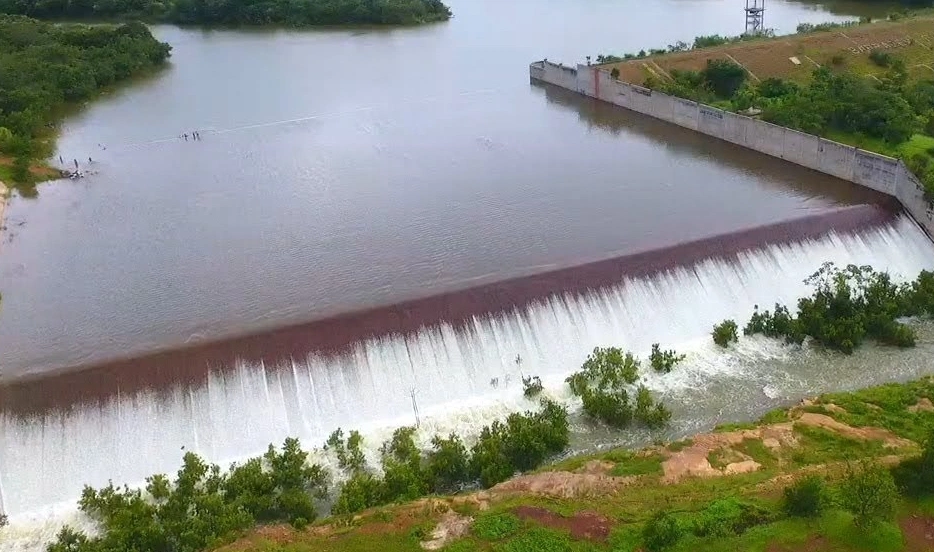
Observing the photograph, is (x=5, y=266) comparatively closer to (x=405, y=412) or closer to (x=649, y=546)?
(x=405, y=412)

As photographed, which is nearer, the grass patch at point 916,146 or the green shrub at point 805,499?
the green shrub at point 805,499

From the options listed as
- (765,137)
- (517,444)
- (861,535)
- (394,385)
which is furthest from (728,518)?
(765,137)

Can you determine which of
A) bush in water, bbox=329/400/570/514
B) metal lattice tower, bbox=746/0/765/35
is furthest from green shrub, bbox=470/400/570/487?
metal lattice tower, bbox=746/0/765/35

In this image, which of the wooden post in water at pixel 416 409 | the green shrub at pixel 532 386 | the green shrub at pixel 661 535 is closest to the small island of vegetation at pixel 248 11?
the green shrub at pixel 532 386

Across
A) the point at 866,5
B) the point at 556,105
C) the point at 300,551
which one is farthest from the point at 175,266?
the point at 866,5

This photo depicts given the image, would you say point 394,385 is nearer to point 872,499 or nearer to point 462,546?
point 462,546

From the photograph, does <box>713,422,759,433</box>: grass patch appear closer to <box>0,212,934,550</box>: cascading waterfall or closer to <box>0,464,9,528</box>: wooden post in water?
<box>0,212,934,550</box>: cascading waterfall

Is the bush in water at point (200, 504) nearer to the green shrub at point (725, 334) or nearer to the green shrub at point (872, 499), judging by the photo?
the green shrub at point (872, 499)
